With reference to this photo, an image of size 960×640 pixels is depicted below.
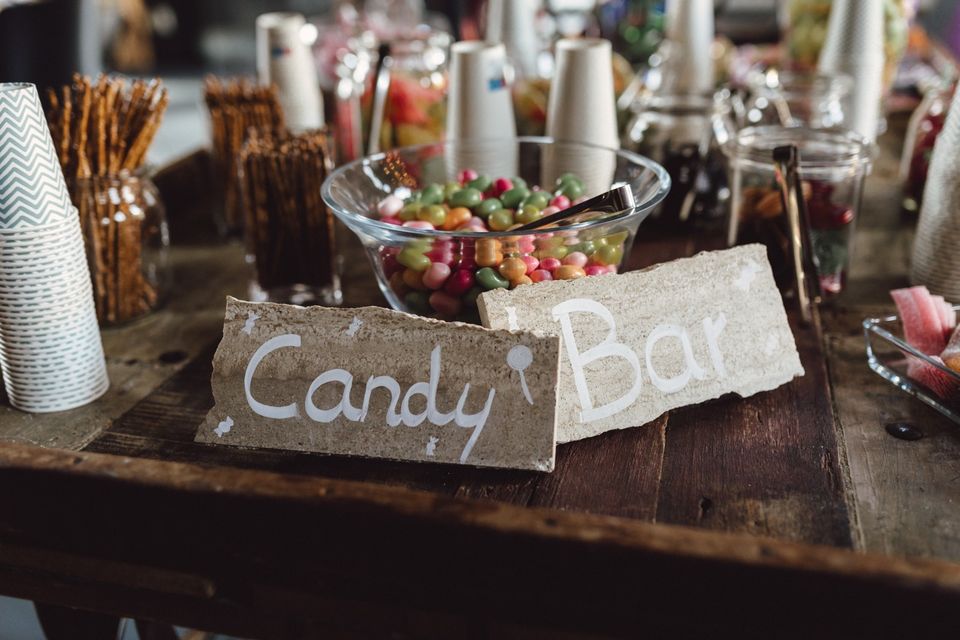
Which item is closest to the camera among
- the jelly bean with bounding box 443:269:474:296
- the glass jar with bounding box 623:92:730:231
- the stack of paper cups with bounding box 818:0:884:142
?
the jelly bean with bounding box 443:269:474:296

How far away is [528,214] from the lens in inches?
32.8

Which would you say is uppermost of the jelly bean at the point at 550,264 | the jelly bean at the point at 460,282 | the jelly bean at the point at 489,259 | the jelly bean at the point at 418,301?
the jelly bean at the point at 489,259

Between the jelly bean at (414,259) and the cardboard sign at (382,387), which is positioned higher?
the jelly bean at (414,259)

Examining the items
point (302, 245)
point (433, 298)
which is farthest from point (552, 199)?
point (302, 245)

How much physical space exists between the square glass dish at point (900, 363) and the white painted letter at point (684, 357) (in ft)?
→ 0.60

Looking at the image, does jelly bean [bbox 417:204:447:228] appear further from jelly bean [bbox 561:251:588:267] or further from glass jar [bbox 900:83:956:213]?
glass jar [bbox 900:83:956:213]

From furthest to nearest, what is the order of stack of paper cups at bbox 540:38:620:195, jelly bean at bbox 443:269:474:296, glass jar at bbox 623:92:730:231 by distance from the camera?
glass jar at bbox 623:92:730:231
stack of paper cups at bbox 540:38:620:195
jelly bean at bbox 443:269:474:296

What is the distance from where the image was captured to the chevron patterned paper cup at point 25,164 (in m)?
0.68

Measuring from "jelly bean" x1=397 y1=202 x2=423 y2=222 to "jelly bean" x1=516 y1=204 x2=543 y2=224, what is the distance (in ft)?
0.34

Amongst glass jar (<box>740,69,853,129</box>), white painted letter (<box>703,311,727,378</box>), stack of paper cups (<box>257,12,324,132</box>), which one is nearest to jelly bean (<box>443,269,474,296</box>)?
white painted letter (<box>703,311,727,378</box>)

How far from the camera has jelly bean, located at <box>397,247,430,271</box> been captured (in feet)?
2.51

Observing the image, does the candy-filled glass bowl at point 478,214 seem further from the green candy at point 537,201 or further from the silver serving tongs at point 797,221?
the silver serving tongs at point 797,221

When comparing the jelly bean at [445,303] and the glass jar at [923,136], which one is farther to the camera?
the glass jar at [923,136]

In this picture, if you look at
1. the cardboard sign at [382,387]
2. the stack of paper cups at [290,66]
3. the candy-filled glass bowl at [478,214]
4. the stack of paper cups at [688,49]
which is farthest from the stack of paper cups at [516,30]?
the cardboard sign at [382,387]
